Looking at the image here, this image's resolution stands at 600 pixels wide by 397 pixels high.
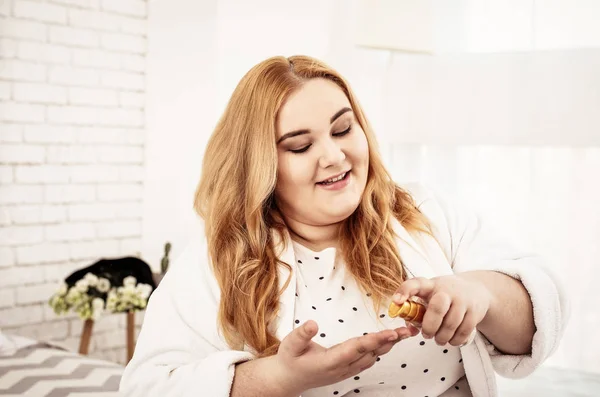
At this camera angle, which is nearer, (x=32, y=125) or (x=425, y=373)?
(x=425, y=373)

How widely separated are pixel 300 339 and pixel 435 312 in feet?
0.61

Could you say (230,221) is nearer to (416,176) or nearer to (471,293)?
(471,293)

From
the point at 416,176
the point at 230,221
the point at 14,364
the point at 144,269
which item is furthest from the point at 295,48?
the point at 230,221

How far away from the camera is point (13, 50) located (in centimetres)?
337

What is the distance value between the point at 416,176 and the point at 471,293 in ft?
5.54

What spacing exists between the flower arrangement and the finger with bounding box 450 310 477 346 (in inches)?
92.2

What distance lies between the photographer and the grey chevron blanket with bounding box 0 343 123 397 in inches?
77.3

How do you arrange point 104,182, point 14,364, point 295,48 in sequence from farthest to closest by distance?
point 104,182, point 295,48, point 14,364

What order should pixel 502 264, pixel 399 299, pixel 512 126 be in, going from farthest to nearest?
pixel 512 126 → pixel 502 264 → pixel 399 299

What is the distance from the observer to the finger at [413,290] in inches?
37.9

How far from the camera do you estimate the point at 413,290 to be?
3.21 ft

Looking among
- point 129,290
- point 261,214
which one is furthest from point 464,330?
point 129,290

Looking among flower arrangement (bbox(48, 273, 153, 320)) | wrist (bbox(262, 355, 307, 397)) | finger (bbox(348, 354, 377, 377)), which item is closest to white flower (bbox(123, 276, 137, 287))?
flower arrangement (bbox(48, 273, 153, 320))

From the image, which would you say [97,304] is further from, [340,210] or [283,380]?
[283,380]
